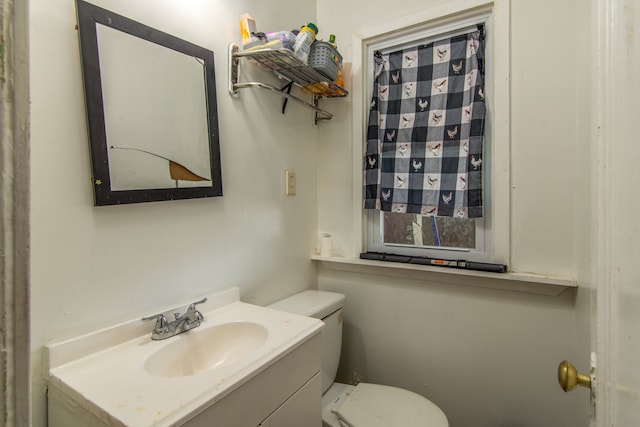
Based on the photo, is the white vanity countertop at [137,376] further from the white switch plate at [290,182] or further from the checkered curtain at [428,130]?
the checkered curtain at [428,130]

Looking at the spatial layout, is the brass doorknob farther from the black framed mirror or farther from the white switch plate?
the white switch plate

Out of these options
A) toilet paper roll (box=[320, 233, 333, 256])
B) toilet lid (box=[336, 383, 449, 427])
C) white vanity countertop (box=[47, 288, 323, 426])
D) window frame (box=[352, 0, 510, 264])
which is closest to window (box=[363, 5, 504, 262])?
window frame (box=[352, 0, 510, 264])

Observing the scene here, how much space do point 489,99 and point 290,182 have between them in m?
0.99

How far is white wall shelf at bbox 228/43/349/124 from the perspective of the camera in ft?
4.07

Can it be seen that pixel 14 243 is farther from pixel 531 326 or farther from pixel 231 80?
pixel 531 326

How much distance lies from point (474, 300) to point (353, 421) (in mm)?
738

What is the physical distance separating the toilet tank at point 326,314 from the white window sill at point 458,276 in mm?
202

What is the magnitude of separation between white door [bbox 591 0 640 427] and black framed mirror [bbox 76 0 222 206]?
3.55 ft

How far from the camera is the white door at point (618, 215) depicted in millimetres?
365

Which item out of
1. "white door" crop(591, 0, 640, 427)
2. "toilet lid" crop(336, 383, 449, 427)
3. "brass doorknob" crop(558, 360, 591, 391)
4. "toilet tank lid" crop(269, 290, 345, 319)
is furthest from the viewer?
"toilet tank lid" crop(269, 290, 345, 319)

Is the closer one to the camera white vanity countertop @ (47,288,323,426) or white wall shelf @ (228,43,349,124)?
white vanity countertop @ (47,288,323,426)

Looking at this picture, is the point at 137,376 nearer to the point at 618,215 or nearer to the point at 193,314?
the point at 193,314

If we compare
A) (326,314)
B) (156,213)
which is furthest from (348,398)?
(156,213)

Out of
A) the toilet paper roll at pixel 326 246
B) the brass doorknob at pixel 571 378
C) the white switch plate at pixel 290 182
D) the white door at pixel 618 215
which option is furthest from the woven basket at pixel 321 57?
the brass doorknob at pixel 571 378
